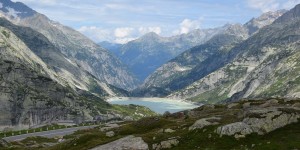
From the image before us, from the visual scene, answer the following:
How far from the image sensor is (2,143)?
10369 cm

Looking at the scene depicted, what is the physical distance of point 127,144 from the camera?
226 feet

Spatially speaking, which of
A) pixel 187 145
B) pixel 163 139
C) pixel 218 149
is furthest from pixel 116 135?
pixel 218 149

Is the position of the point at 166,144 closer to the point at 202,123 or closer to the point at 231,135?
the point at 202,123

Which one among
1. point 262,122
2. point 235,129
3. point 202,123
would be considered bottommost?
point 235,129

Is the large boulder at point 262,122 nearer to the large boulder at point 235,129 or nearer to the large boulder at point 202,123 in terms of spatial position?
the large boulder at point 235,129

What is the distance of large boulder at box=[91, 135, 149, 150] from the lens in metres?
66.4

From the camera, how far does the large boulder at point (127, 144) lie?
66.4 m

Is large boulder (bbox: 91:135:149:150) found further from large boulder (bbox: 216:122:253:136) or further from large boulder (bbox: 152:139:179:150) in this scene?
large boulder (bbox: 216:122:253:136)

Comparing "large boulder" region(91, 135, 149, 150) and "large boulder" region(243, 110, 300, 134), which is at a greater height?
"large boulder" region(243, 110, 300, 134)

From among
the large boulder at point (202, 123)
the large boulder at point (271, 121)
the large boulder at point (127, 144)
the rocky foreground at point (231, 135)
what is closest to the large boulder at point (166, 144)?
the rocky foreground at point (231, 135)

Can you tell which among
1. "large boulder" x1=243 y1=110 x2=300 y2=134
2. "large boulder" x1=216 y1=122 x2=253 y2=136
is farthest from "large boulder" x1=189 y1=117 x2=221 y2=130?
"large boulder" x1=243 y1=110 x2=300 y2=134

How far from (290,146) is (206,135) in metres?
14.6

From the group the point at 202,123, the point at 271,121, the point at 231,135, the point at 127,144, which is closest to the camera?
the point at 231,135

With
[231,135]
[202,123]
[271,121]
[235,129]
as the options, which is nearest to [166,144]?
[202,123]
